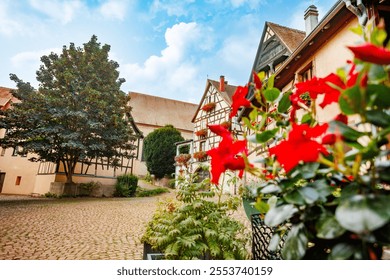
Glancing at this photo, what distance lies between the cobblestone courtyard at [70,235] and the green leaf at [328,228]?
3.50 m

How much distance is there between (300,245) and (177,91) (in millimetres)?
1812

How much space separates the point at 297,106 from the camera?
745 mm

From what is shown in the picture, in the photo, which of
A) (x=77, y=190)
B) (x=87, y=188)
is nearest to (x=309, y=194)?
(x=77, y=190)

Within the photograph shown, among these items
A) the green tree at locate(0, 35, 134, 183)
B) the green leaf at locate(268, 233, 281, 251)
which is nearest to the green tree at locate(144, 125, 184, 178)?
the green tree at locate(0, 35, 134, 183)

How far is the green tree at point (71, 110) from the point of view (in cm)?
1035

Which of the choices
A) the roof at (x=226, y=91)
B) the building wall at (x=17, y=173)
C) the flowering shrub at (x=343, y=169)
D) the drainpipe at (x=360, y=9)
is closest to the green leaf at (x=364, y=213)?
the flowering shrub at (x=343, y=169)

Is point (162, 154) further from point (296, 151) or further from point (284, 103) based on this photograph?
point (296, 151)

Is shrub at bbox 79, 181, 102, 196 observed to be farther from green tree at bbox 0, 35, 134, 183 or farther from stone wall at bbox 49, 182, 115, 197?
green tree at bbox 0, 35, 134, 183

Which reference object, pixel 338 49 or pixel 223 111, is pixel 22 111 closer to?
pixel 223 111

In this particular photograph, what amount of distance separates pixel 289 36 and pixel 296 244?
10.1 metres

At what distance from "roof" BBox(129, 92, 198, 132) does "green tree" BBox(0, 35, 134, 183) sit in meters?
12.3

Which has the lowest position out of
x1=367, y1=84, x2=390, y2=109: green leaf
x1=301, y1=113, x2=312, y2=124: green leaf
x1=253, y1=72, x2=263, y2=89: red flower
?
x1=367, y1=84, x2=390, y2=109: green leaf

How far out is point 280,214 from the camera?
538 mm

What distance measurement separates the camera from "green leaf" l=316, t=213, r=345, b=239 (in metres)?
0.49
